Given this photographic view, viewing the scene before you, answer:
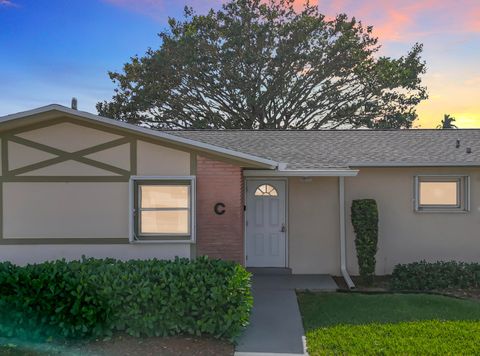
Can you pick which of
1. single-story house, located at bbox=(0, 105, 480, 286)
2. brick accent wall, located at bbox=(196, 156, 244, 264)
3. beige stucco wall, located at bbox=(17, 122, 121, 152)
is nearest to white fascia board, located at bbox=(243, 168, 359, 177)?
single-story house, located at bbox=(0, 105, 480, 286)

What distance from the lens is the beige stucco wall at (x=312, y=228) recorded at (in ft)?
33.0

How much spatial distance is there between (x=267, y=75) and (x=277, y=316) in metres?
18.9

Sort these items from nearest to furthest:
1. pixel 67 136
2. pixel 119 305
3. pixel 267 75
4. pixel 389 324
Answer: pixel 119 305
pixel 389 324
pixel 67 136
pixel 267 75

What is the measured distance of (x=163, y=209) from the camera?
7715 mm

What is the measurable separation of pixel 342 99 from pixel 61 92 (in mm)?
16057

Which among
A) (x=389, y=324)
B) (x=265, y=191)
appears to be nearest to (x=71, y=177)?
(x=265, y=191)

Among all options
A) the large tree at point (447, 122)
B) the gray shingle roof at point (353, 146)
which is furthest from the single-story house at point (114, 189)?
the large tree at point (447, 122)

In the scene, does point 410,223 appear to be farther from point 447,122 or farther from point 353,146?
point 447,122

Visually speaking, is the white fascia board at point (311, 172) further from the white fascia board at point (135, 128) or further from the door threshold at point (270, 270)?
the door threshold at point (270, 270)

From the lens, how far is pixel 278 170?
8.28m

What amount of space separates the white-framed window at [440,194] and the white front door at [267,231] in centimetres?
323

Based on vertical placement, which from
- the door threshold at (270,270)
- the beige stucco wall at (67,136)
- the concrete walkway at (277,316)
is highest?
the beige stucco wall at (67,136)

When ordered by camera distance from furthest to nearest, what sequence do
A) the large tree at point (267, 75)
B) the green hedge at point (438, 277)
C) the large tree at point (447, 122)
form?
the large tree at point (447, 122) < the large tree at point (267, 75) < the green hedge at point (438, 277)

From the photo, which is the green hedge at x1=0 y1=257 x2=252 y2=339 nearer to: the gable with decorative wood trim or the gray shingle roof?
the gable with decorative wood trim
